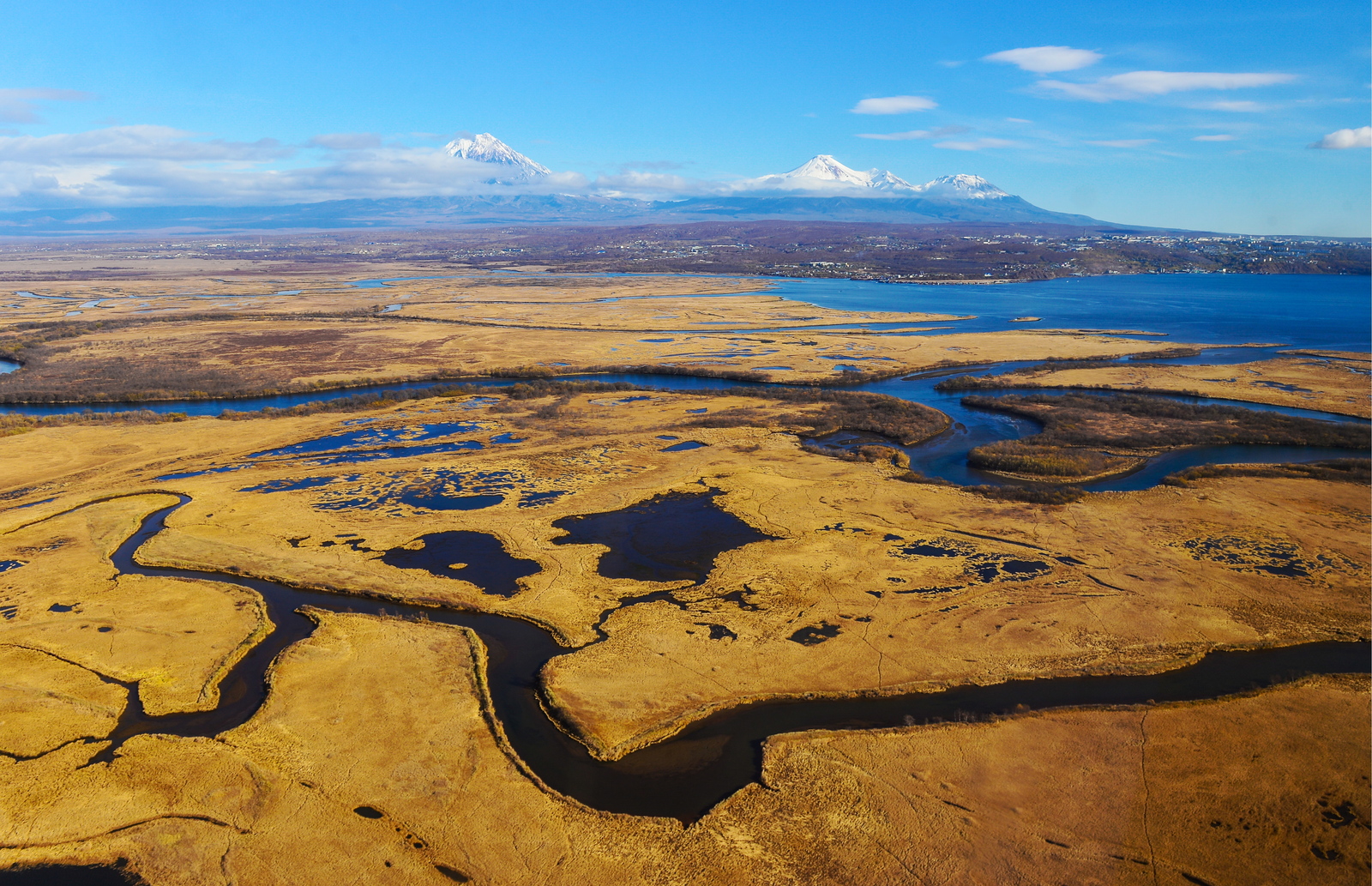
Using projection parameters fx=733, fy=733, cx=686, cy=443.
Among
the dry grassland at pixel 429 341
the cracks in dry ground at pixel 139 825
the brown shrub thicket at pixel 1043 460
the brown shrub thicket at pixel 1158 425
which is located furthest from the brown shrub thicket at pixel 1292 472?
the cracks in dry ground at pixel 139 825

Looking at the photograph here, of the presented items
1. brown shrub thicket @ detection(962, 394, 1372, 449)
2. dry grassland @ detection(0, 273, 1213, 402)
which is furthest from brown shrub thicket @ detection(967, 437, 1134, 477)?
dry grassland @ detection(0, 273, 1213, 402)

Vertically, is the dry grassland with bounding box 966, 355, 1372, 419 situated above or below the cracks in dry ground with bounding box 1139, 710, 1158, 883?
above

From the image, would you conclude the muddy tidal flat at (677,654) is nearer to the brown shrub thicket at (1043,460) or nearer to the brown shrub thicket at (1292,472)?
the brown shrub thicket at (1292,472)

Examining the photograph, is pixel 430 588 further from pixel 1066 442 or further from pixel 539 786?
pixel 1066 442

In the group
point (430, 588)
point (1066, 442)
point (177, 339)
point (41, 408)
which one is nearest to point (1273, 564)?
point (1066, 442)

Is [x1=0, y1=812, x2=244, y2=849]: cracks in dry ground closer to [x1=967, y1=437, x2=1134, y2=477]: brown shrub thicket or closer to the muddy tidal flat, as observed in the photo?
the muddy tidal flat
